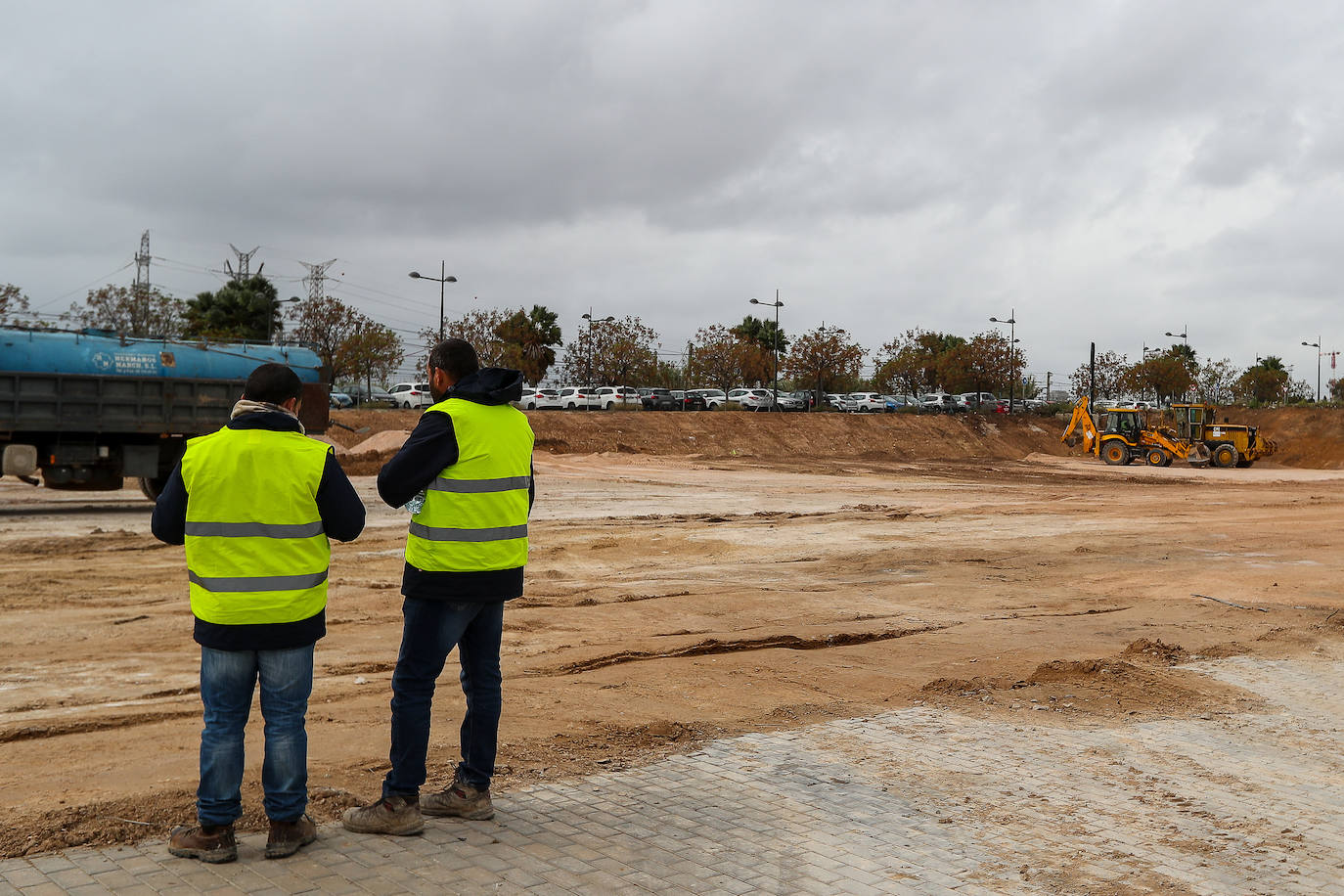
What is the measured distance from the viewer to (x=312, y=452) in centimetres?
448

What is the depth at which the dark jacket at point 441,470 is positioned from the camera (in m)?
4.67

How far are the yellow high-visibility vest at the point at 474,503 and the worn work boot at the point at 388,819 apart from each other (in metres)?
0.95

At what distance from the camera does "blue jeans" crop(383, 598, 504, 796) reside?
4.78m

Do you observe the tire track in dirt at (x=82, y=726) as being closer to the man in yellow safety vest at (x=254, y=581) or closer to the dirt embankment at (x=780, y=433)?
the man in yellow safety vest at (x=254, y=581)

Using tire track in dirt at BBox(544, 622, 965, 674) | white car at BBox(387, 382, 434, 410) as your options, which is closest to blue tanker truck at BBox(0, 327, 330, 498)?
tire track in dirt at BBox(544, 622, 965, 674)

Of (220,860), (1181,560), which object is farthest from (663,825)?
(1181,560)

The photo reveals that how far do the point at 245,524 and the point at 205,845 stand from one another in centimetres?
120

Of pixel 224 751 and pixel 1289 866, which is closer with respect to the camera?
pixel 224 751

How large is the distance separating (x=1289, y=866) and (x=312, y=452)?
13.9 ft

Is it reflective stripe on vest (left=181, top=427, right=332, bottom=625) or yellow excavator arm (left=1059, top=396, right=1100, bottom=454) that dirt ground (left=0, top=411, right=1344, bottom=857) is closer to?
reflective stripe on vest (left=181, top=427, right=332, bottom=625)

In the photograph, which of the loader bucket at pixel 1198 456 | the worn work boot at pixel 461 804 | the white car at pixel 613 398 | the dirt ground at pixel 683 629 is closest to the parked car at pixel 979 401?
the white car at pixel 613 398

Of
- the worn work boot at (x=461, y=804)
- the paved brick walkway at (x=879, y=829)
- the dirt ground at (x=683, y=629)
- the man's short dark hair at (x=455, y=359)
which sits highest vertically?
the man's short dark hair at (x=455, y=359)

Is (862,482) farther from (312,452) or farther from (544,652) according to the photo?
(312,452)

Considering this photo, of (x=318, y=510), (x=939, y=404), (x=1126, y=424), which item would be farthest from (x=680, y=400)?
(x=318, y=510)
